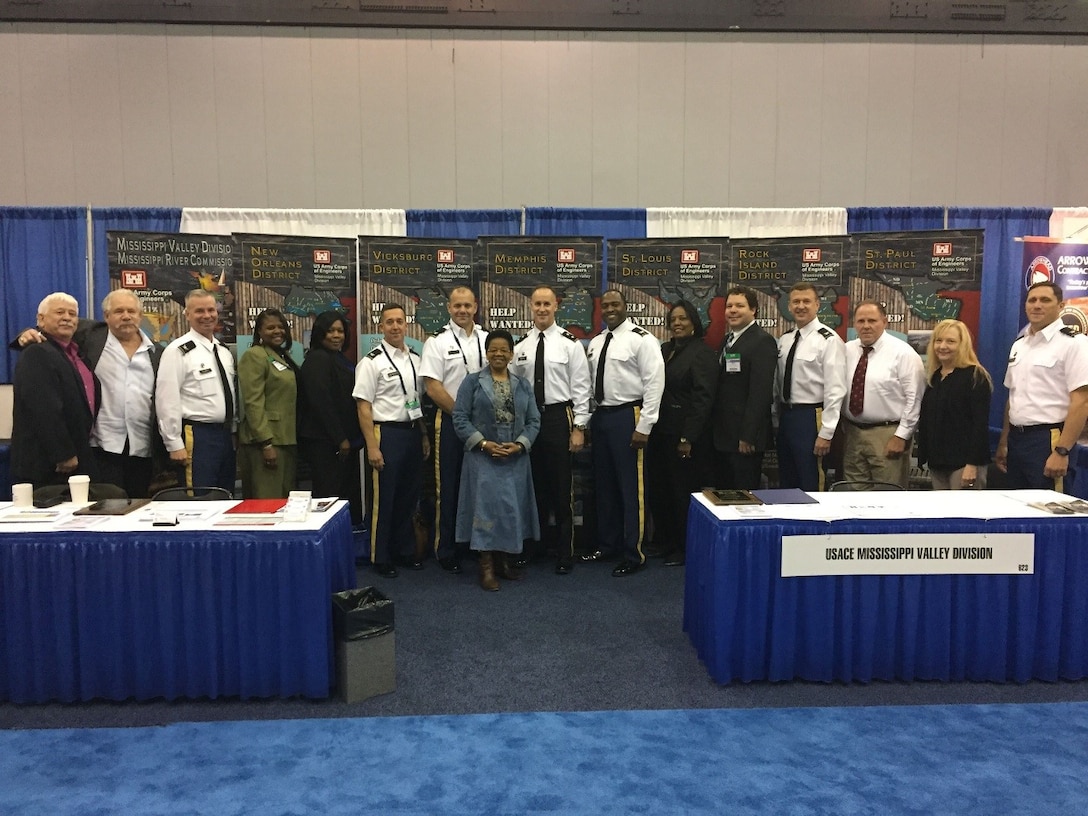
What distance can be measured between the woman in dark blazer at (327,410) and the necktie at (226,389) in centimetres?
44

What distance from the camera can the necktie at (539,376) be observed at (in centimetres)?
466

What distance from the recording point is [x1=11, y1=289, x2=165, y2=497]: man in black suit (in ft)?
13.4

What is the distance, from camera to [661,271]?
5574 mm

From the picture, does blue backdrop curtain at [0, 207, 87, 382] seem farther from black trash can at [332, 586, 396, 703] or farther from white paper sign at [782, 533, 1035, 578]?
white paper sign at [782, 533, 1035, 578]

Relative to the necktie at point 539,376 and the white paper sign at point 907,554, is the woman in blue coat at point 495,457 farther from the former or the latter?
the white paper sign at point 907,554

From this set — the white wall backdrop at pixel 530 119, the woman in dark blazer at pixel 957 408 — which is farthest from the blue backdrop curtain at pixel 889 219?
the woman in dark blazer at pixel 957 408

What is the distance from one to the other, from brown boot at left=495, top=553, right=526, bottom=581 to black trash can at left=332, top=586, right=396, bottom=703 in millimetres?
1582

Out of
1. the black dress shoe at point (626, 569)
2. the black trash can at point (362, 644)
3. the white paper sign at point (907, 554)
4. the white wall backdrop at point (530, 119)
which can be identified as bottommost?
the black dress shoe at point (626, 569)

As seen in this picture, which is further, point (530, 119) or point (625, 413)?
point (530, 119)

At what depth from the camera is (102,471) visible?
163 inches

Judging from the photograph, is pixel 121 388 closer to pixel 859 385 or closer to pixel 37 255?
pixel 37 255

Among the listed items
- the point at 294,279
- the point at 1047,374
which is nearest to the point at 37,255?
the point at 294,279

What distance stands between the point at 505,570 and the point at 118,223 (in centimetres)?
469

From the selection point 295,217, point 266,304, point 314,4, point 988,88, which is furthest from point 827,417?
point 314,4
